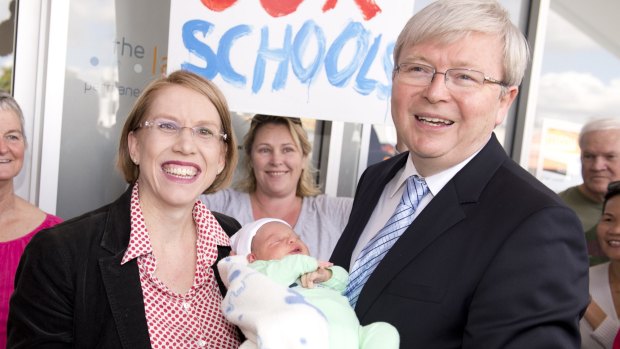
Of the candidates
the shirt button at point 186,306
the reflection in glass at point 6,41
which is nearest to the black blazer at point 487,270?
the shirt button at point 186,306

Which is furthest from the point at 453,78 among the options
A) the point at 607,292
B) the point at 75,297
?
the point at 607,292

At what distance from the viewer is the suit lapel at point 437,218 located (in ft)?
5.46

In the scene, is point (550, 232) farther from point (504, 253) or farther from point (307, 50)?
point (307, 50)

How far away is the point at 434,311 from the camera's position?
1.56m

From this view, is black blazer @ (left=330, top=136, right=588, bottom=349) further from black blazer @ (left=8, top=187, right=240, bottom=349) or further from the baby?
black blazer @ (left=8, top=187, right=240, bottom=349)

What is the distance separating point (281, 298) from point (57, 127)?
6.70 ft

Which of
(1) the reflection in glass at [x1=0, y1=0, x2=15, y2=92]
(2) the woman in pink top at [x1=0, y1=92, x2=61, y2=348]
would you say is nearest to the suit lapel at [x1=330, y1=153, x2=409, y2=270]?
(2) the woman in pink top at [x1=0, y1=92, x2=61, y2=348]

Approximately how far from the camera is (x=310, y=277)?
6.18 feet

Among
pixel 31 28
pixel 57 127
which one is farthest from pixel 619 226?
pixel 31 28

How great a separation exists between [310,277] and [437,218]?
445mm

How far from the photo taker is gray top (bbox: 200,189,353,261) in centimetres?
340

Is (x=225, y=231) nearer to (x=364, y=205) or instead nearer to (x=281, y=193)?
(x=364, y=205)

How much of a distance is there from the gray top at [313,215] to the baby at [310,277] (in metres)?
1.21

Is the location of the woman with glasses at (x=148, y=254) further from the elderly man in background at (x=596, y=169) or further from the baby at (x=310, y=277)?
the elderly man in background at (x=596, y=169)
